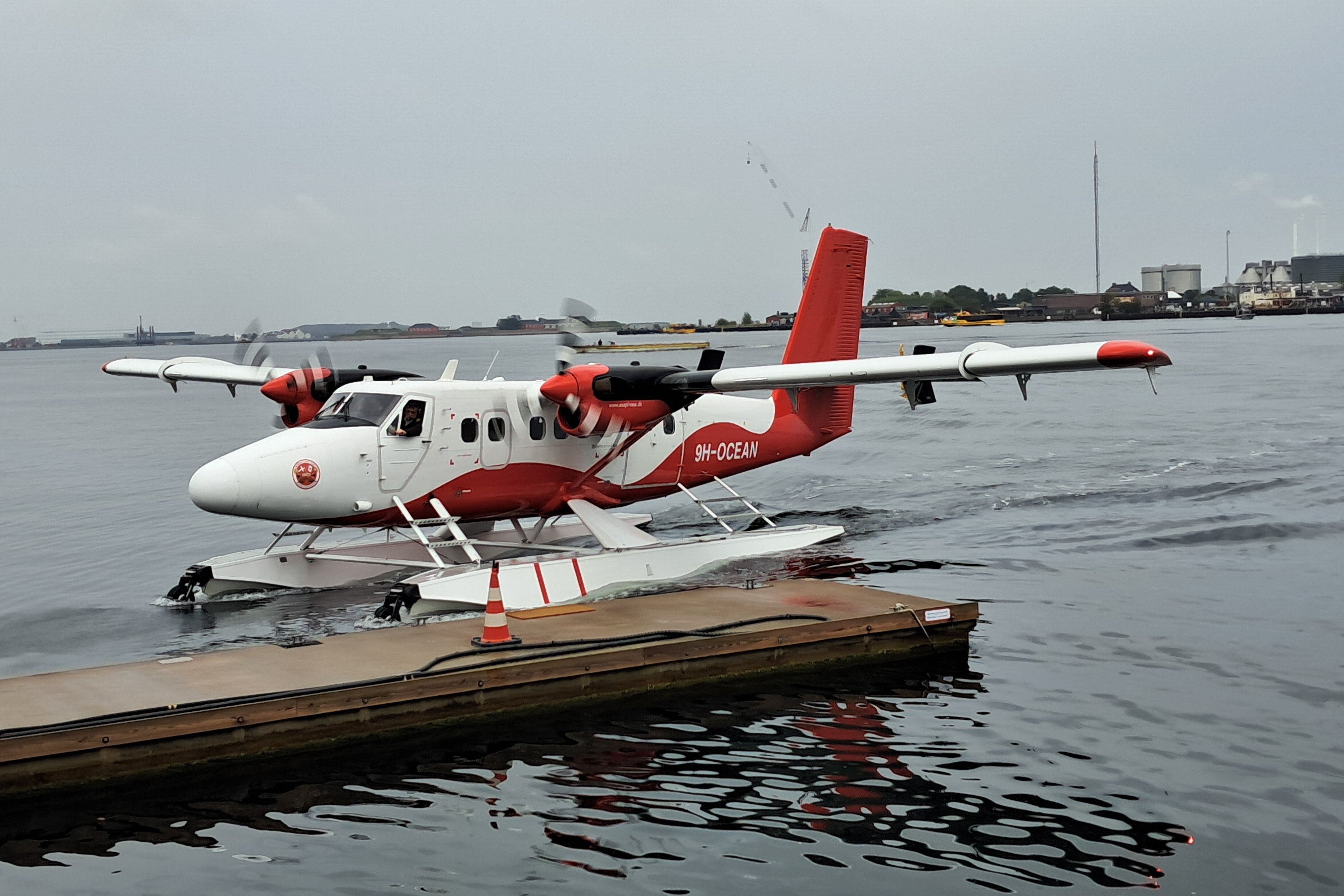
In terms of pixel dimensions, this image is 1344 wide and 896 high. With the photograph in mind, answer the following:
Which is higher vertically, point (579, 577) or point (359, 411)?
point (359, 411)

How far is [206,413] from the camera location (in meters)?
65.9

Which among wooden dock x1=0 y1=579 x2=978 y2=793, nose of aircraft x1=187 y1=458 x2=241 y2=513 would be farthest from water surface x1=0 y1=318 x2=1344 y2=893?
nose of aircraft x1=187 y1=458 x2=241 y2=513

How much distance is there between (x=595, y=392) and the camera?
16.9 metres

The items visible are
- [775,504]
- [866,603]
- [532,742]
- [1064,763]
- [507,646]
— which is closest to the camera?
[1064,763]

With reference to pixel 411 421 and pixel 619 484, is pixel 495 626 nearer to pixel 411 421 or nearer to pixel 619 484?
pixel 411 421

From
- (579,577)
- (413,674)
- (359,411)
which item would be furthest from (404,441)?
(413,674)

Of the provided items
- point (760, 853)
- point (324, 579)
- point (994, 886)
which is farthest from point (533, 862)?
point (324, 579)

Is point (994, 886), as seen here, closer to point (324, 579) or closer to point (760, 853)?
point (760, 853)

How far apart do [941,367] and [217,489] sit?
30.3 ft

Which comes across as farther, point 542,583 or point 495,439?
point 495,439

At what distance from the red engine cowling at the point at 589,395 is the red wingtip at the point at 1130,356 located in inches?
256

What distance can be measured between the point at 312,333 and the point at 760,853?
38.0 ft

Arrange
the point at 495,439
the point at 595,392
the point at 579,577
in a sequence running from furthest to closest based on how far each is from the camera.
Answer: the point at 495,439
the point at 595,392
the point at 579,577

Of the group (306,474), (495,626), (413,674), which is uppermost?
(306,474)
